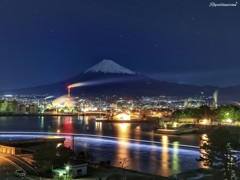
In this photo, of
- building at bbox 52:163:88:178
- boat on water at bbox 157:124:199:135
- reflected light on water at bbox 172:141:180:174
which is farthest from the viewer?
boat on water at bbox 157:124:199:135

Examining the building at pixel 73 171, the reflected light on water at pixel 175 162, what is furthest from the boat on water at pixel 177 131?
the building at pixel 73 171

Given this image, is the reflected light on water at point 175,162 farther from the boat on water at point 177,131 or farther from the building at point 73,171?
the boat on water at point 177,131

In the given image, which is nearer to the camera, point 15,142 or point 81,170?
point 81,170

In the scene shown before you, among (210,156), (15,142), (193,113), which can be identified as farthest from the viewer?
(193,113)

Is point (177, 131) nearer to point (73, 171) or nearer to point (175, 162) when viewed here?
point (175, 162)

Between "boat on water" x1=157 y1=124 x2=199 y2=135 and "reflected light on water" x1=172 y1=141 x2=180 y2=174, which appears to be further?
"boat on water" x1=157 y1=124 x2=199 y2=135

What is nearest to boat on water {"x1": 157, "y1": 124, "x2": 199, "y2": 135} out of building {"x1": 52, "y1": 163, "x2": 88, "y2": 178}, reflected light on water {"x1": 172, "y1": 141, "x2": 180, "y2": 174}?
reflected light on water {"x1": 172, "y1": 141, "x2": 180, "y2": 174}

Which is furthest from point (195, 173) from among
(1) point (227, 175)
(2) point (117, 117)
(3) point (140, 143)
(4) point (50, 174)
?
(2) point (117, 117)

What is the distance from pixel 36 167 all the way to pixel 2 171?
499 mm

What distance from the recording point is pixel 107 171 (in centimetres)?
567

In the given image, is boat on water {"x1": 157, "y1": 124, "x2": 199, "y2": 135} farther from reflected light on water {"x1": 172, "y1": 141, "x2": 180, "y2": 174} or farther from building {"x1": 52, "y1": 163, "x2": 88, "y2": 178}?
building {"x1": 52, "y1": 163, "x2": 88, "y2": 178}

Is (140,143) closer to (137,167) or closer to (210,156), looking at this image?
(137,167)

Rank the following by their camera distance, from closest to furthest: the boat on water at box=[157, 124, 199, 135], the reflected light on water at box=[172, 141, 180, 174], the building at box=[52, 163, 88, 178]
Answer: the building at box=[52, 163, 88, 178] < the reflected light on water at box=[172, 141, 180, 174] < the boat on water at box=[157, 124, 199, 135]

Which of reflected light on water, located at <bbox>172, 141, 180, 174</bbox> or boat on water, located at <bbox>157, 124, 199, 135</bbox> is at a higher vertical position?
boat on water, located at <bbox>157, 124, 199, 135</bbox>
